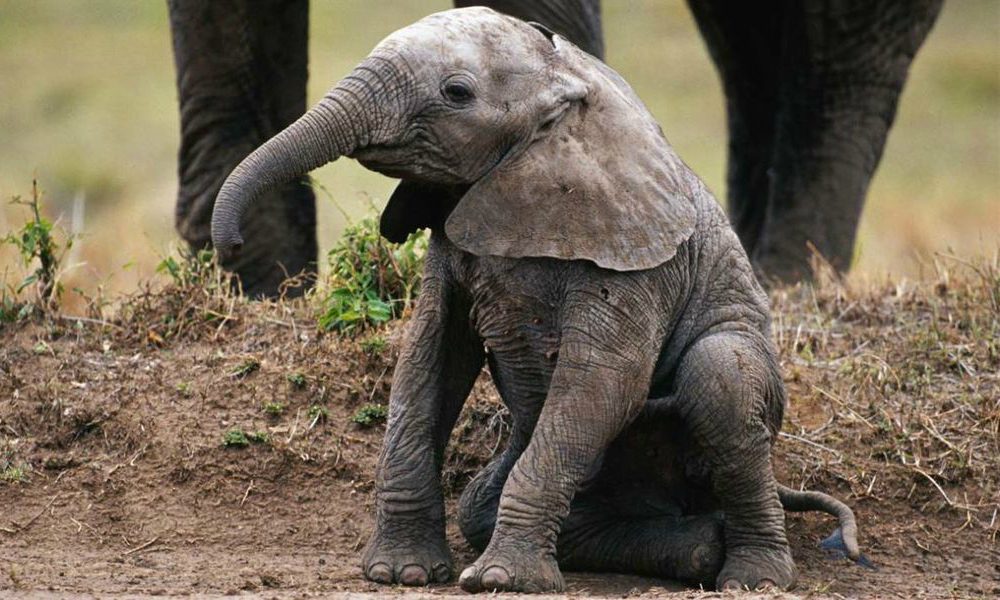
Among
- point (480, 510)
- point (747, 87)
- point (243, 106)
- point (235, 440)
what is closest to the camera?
point (480, 510)

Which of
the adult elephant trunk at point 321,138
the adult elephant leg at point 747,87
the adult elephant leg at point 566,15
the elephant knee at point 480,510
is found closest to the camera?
the adult elephant trunk at point 321,138

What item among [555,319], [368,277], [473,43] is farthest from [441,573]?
[368,277]

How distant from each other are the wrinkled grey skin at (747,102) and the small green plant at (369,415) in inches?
40.4

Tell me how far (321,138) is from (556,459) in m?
0.97

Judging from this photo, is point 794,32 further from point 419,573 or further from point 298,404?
point 419,573

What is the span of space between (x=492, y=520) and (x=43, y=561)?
1.18 m

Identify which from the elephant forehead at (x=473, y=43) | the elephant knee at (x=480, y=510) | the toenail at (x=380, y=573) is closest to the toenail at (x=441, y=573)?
the toenail at (x=380, y=573)

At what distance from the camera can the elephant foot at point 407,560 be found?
16.8ft

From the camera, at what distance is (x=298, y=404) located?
6230 mm

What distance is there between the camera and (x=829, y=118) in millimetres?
9031

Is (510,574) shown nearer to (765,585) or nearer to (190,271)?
(765,585)

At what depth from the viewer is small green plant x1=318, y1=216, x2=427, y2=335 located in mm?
6539

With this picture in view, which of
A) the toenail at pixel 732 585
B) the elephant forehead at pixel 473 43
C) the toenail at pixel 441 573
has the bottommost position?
the toenail at pixel 441 573

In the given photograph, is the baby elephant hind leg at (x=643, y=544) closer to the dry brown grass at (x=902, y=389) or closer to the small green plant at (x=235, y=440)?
the dry brown grass at (x=902, y=389)
